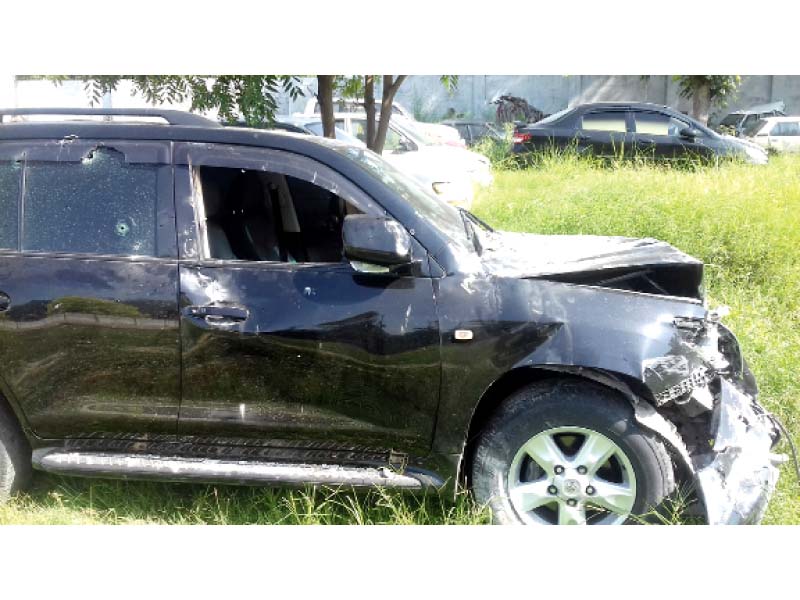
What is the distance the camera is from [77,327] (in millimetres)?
2990

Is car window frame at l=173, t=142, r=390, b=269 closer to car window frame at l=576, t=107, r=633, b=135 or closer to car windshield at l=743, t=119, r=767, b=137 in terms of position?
car window frame at l=576, t=107, r=633, b=135

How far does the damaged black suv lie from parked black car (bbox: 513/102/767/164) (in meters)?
8.29

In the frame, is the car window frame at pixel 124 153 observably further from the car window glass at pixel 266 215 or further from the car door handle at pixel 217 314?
the car door handle at pixel 217 314

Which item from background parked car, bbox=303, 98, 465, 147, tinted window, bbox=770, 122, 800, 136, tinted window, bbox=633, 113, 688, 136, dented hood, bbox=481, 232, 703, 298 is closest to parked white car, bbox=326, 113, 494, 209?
background parked car, bbox=303, 98, 465, 147

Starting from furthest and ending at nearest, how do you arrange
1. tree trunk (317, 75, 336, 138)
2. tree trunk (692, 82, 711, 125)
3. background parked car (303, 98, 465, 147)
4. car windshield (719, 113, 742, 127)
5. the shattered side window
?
tree trunk (692, 82, 711, 125), car windshield (719, 113, 742, 127), background parked car (303, 98, 465, 147), tree trunk (317, 75, 336, 138), the shattered side window

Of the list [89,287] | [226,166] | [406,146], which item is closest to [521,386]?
[226,166]

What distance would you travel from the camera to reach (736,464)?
2.99 meters

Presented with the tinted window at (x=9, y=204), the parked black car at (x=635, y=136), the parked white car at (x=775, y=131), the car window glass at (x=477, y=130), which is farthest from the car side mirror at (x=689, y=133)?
the tinted window at (x=9, y=204)

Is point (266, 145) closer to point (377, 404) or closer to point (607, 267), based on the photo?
point (377, 404)

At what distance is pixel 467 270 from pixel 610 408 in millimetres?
817

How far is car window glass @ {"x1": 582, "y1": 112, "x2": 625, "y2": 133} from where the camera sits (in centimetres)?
1146

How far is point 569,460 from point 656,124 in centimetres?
982

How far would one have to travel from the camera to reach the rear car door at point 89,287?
2.98 metres

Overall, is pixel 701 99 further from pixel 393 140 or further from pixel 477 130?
pixel 393 140
